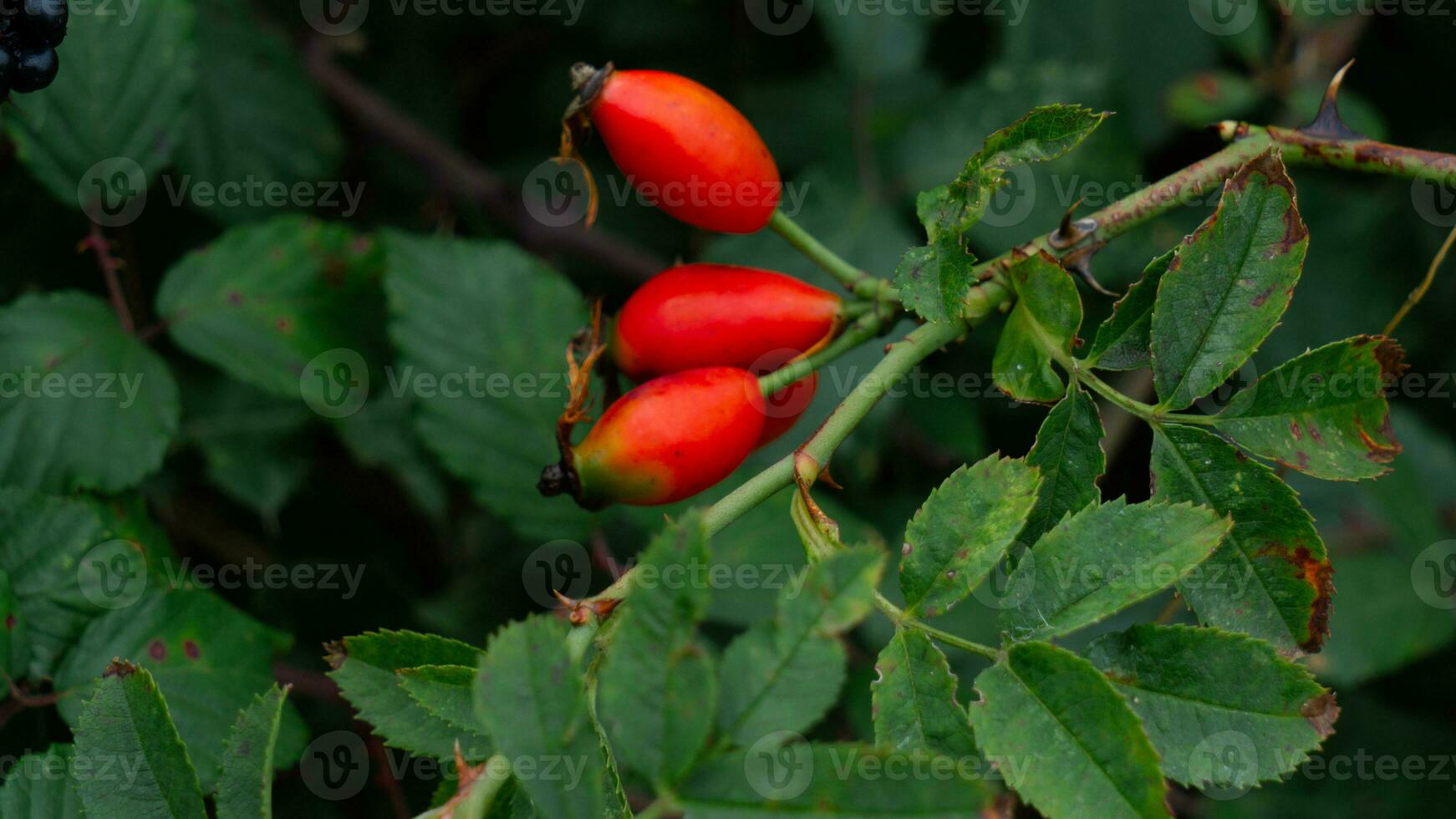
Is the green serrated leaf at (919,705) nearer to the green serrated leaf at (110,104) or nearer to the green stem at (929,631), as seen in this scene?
the green stem at (929,631)

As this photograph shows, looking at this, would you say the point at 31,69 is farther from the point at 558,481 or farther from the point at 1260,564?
the point at 1260,564

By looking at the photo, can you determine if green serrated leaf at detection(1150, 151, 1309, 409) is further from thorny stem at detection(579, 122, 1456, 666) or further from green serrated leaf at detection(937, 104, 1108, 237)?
green serrated leaf at detection(937, 104, 1108, 237)

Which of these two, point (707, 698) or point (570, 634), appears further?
point (570, 634)

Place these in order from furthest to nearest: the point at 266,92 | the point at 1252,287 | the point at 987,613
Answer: the point at 266,92, the point at 987,613, the point at 1252,287

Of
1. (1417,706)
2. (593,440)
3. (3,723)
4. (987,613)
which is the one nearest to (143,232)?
(3,723)

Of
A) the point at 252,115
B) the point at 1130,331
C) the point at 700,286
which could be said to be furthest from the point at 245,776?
the point at 252,115

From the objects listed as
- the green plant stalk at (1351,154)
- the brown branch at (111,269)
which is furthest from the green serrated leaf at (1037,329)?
the brown branch at (111,269)

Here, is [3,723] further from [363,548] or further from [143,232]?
[143,232]

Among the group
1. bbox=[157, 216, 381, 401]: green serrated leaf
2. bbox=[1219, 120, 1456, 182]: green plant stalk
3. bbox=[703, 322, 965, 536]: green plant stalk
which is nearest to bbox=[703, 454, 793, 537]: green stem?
bbox=[703, 322, 965, 536]: green plant stalk
